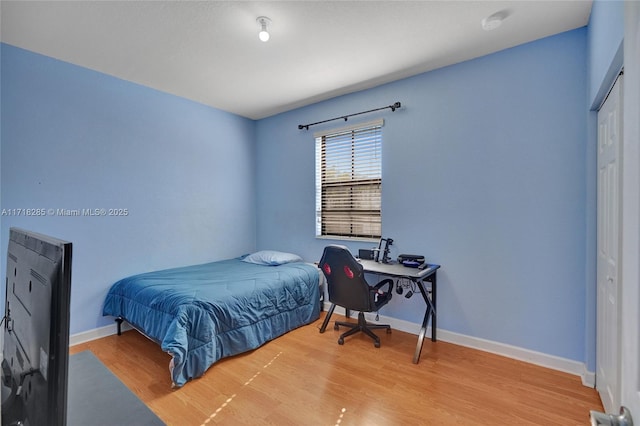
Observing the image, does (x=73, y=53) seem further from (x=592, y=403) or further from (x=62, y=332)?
(x=592, y=403)

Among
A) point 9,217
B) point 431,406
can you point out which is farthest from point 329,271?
point 9,217

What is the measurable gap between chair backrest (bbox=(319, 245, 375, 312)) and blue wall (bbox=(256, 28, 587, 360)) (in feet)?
2.30

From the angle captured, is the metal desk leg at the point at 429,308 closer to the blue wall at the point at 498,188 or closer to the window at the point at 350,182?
the blue wall at the point at 498,188

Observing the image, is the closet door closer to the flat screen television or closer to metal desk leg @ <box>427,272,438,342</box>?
metal desk leg @ <box>427,272,438,342</box>

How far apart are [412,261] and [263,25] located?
243cm

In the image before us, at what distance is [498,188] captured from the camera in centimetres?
269

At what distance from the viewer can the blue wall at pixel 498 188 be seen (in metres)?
2.40

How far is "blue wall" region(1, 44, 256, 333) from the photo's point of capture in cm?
263

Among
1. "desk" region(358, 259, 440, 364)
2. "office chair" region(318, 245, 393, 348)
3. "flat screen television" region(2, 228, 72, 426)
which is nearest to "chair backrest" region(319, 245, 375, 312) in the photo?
"office chair" region(318, 245, 393, 348)

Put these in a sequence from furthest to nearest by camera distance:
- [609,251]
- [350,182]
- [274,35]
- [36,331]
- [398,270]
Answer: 1. [350,182]
2. [398,270]
3. [274,35]
4. [609,251]
5. [36,331]

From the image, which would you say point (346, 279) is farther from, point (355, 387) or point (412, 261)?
point (355, 387)

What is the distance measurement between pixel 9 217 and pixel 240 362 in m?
2.32

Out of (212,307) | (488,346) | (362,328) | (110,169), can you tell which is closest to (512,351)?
(488,346)

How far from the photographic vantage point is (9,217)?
254 cm
